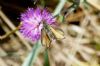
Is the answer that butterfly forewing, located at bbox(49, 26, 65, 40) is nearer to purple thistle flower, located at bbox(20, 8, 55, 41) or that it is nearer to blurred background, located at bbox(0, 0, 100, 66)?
purple thistle flower, located at bbox(20, 8, 55, 41)

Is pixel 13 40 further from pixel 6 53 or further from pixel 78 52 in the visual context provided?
pixel 78 52

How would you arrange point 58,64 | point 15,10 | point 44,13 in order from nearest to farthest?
1. point 44,13
2. point 58,64
3. point 15,10

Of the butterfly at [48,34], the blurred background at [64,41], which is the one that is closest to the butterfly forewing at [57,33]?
the butterfly at [48,34]

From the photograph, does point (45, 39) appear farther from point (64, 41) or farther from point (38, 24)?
point (64, 41)

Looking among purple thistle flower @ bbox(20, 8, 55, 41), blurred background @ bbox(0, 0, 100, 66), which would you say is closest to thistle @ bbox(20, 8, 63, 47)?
purple thistle flower @ bbox(20, 8, 55, 41)

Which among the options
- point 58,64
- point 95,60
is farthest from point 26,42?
point 95,60

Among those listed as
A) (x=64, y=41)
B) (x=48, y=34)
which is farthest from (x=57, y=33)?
(x=64, y=41)
